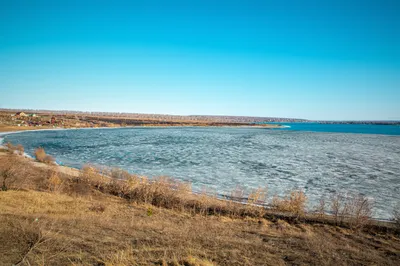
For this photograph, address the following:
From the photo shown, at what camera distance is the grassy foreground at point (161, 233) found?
4797mm

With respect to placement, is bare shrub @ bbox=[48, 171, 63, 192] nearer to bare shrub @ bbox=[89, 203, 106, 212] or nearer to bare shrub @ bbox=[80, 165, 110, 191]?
bare shrub @ bbox=[80, 165, 110, 191]

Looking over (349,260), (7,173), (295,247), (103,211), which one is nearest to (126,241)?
(103,211)

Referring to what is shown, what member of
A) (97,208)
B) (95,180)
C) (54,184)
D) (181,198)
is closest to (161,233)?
(97,208)

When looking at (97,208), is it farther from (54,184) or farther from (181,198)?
(54,184)

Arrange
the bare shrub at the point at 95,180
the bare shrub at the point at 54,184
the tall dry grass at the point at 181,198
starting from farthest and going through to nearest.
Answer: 1. the bare shrub at the point at 95,180
2. the bare shrub at the point at 54,184
3. the tall dry grass at the point at 181,198

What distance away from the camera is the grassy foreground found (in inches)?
189

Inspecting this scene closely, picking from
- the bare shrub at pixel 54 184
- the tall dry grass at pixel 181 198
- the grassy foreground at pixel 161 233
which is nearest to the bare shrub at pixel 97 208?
the grassy foreground at pixel 161 233

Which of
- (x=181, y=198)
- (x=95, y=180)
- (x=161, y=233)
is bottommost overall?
(x=181, y=198)

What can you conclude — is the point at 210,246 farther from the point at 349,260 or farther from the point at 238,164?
the point at 238,164

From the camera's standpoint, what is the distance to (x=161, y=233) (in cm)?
625

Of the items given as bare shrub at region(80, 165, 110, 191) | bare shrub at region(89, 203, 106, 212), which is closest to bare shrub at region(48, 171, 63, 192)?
bare shrub at region(80, 165, 110, 191)

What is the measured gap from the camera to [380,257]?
18.3 feet

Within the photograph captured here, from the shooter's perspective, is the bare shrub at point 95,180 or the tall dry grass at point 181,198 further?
the bare shrub at point 95,180

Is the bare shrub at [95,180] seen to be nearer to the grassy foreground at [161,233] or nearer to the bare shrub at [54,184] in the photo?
the grassy foreground at [161,233]
